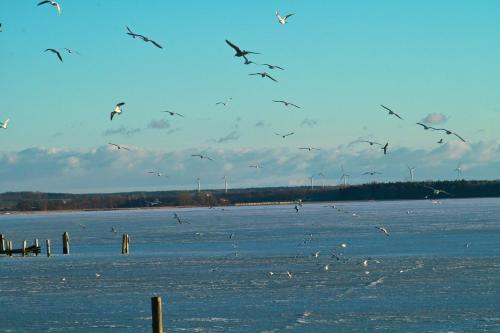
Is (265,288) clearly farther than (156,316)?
Yes

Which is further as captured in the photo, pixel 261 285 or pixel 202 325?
pixel 261 285

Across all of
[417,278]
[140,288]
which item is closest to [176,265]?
[140,288]

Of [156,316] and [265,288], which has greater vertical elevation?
[156,316]

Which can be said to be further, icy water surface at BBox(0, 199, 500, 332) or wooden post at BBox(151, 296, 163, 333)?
icy water surface at BBox(0, 199, 500, 332)

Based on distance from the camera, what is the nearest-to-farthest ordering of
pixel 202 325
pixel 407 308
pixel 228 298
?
pixel 202 325 → pixel 407 308 → pixel 228 298

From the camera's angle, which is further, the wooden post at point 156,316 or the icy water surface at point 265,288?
the icy water surface at point 265,288

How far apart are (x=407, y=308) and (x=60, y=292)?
422 inches

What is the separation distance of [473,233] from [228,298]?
3097cm

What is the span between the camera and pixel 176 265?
123 feet

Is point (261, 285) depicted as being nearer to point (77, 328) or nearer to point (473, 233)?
point (77, 328)

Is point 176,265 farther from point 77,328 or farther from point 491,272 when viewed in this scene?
point 77,328

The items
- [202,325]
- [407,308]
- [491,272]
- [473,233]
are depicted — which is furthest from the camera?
[473,233]

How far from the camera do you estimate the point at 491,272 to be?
3128cm

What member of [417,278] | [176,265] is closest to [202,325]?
[417,278]
